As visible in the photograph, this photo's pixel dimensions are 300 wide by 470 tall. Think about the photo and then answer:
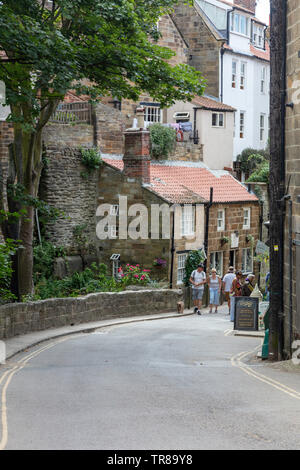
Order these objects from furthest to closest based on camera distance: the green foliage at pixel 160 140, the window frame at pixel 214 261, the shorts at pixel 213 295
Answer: the green foliage at pixel 160 140 → the window frame at pixel 214 261 → the shorts at pixel 213 295

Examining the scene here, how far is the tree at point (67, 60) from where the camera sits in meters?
15.1

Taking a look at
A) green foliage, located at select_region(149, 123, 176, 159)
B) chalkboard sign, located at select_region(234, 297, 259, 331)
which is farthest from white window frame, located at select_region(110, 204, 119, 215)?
chalkboard sign, located at select_region(234, 297, 259, 331)

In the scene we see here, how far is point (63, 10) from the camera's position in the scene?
17.2 meters

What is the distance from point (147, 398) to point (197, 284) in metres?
18.1

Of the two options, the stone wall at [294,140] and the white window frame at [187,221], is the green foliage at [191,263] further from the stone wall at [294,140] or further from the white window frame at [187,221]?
the stone wall at [294,140]

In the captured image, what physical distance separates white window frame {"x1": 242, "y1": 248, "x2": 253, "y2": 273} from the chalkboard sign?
19.7 meters

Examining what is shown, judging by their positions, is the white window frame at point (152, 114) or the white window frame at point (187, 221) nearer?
the white window frame at point (187, 221)

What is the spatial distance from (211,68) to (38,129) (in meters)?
26.5

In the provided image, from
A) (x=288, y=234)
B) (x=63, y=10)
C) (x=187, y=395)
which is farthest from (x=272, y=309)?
(x=63, y=10)

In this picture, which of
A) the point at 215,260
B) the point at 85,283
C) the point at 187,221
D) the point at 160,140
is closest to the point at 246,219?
the point at 215,260

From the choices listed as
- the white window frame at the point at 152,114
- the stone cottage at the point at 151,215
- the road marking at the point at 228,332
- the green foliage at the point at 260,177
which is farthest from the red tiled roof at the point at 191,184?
→ the road marking at the point at 228,332

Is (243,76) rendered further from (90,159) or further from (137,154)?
(90,159)

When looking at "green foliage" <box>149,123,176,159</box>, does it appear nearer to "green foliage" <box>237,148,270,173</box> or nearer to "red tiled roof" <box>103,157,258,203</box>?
"red tiled roof" <box>103,157,258,203</box>

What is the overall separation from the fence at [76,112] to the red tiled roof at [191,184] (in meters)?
2.14
